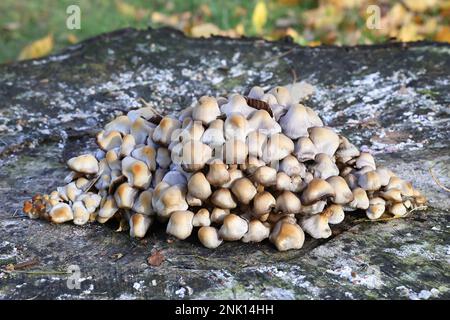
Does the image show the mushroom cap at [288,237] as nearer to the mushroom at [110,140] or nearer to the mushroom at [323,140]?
the mushroom at [323,140]

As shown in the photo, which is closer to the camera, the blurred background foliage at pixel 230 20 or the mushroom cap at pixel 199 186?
the mushroom cap at pixel 199 186

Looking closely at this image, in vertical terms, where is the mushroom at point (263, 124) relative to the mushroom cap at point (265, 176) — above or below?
above

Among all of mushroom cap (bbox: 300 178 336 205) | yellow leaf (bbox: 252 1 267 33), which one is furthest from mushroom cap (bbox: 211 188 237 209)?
yellow leaf (bbox: 252 1 267 33)

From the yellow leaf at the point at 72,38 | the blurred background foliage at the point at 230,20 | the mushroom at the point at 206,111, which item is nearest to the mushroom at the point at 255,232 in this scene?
the mushroom at the point at 206,111
